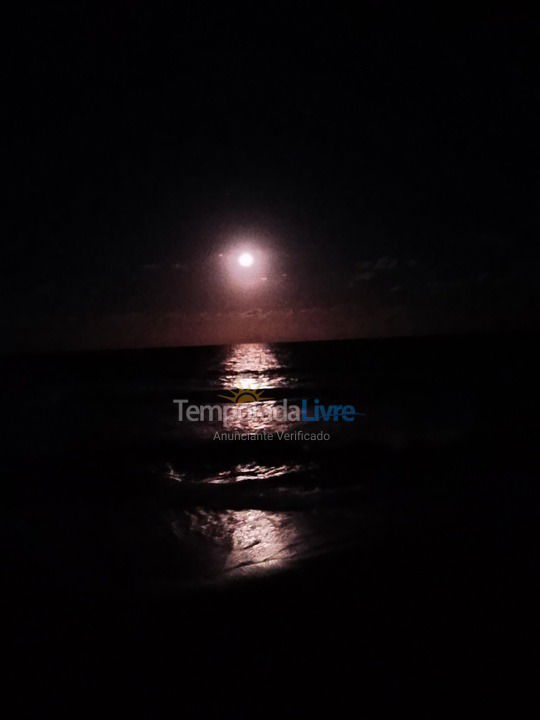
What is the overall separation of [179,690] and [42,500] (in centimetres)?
680

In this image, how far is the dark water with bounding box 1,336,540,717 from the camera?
3.95 m

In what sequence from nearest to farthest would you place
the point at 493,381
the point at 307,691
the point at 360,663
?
the point at 307,691, the point at 360,663, the point at 493,381

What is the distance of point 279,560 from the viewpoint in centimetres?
579

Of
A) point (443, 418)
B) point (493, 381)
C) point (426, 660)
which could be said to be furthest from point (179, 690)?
point (493, 381)

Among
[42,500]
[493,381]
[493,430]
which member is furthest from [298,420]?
[493,381]

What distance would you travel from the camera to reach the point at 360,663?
3.86m

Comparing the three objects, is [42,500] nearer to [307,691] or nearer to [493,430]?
[307,691]

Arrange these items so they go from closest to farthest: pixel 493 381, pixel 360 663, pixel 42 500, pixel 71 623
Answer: pixel 360 663, pixel 71 623, pixel 42 500, pixel 493 381

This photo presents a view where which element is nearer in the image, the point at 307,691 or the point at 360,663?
the point at 307,691

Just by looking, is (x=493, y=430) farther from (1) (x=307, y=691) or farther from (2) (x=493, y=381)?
(2) (x=493, y=381)

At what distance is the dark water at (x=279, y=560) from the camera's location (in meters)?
3.95

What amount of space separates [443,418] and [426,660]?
47.0 feet

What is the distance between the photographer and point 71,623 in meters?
4.59

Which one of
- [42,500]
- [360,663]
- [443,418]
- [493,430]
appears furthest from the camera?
[443,418]
